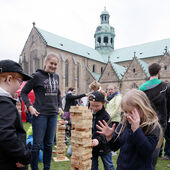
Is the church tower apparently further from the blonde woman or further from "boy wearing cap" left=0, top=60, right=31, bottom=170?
"boy wearing cap" left=0, top=60, right=31, bottom=170

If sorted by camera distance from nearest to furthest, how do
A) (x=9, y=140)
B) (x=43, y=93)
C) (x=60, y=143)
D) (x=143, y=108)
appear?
(x=9, y=140), (x=143, y=108), (x=43, y=93), (x=60, y=143)

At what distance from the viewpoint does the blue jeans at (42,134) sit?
2695mm

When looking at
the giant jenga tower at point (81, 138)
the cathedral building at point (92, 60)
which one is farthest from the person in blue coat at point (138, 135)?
the cathedral building at point (92, 60)

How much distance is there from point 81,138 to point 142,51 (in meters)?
34.2

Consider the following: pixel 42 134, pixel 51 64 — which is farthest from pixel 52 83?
pixel 42 134

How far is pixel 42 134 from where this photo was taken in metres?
2.73

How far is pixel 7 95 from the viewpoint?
4.50 ft

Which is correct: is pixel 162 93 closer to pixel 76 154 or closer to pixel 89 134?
pixel 89 134

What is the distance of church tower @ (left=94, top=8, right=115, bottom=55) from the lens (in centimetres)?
3838

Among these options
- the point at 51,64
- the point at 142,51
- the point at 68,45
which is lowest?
the point at 51,64

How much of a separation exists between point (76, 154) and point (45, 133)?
0.85 meters

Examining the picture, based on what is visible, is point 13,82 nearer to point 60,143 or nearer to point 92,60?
point 60,143

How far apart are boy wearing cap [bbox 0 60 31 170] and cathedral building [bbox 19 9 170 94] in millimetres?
22435

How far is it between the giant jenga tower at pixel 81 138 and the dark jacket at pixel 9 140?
1.00m
